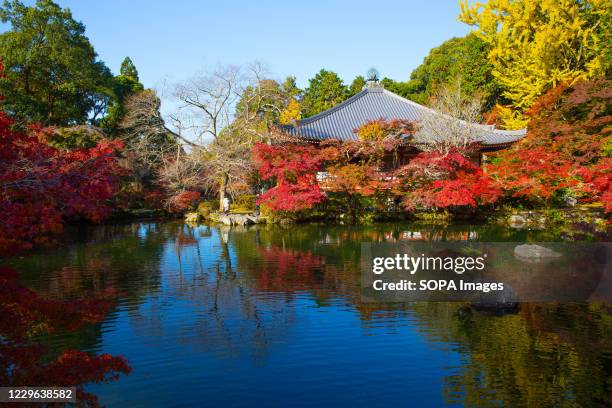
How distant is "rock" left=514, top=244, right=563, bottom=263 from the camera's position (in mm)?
12312

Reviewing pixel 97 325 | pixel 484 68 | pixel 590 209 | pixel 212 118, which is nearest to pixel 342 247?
pixel 97 325

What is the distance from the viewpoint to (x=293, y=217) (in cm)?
2272

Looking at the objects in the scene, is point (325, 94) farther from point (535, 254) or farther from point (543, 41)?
point (535, 254)

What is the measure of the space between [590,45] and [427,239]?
20.0m

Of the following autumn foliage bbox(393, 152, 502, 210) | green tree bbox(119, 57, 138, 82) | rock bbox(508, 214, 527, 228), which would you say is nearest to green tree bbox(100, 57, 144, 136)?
green tree bbox(119, 57, 138, 82)

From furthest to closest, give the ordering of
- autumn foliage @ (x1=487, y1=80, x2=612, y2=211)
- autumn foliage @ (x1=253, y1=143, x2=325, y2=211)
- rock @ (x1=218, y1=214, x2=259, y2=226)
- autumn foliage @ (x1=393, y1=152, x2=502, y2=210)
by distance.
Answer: rock @ (x1=218, y1=214, x2=259, y2=226)
autumn foliage @ (x1=253, y1=143, x2=325, y2=211)
autumn foliage @ (x1=393, y1=152, x2=502, y2=210)
autumn foliage @ (x1=487, y1=80, x2=612, y2=211)

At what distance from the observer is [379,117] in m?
27.1

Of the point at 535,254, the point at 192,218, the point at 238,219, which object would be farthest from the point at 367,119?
the point at 535,254

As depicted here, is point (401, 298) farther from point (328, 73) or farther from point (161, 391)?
point (328, 73)

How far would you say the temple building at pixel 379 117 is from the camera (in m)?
24.2

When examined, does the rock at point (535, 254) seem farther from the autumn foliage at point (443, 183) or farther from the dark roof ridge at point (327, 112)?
the dark roof ridge at point (327, 112)

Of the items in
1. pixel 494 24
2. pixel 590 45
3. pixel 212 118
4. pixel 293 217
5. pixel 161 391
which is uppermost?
pixel 494 24

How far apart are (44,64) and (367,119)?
1848 centimetres

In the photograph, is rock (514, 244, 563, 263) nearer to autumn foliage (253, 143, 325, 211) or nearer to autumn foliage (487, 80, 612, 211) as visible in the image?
autumn foliage (487, 80, 612, 211)
